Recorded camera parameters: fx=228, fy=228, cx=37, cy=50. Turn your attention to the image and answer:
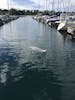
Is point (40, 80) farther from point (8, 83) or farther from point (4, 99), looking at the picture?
point (4, 99)

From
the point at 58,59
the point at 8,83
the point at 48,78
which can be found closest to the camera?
the point at 8,83

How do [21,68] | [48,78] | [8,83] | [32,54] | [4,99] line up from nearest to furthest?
[4,99] < [8,83] < [48,78] < [21,68] < [32,54]

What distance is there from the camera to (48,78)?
56.2 feet

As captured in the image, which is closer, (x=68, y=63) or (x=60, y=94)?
(x=60, y=94)

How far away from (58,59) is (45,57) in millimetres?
1406

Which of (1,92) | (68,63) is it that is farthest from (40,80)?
(68,63)

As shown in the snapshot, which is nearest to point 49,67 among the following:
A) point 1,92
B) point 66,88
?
point 66,88

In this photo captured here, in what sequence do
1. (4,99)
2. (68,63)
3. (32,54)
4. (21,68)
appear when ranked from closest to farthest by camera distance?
(4,99) → (21,68) → (68,63) → (32,54)

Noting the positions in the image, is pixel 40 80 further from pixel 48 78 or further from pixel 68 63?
pixel 68 63

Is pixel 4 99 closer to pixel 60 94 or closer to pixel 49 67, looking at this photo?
pixel 60 94

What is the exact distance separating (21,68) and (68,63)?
187 inches

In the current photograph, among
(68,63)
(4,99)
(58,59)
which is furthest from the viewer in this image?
(58,59)

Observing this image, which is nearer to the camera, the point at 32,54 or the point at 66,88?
the point at 66,88

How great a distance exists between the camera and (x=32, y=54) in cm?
2477
